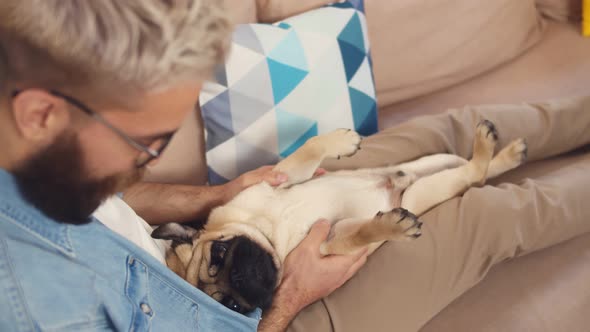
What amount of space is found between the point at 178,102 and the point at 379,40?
1252mm

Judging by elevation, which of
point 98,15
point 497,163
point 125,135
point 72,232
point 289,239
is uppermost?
point 98,15

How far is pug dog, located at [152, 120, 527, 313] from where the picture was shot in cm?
123

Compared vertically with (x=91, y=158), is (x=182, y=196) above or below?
below

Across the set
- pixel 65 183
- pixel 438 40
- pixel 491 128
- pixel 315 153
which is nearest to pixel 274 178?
pixel 315 153

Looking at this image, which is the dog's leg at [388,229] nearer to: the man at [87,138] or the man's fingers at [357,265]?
the man's fingers at [357,265]

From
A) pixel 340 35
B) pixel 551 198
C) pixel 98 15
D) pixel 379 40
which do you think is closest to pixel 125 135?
pixel 98 15

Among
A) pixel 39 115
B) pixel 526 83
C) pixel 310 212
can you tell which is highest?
pixel 39 115

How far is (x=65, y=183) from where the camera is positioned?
715mm

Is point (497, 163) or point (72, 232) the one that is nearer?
point (72, 232)

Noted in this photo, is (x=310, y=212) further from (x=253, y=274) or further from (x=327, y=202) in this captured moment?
(x=253, y=274)

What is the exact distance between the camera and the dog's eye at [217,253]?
4.21 feet

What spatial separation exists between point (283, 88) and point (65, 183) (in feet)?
2.78

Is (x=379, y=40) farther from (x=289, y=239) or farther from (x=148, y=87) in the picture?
(x=148, y=87)

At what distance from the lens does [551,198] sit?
4.50ft
